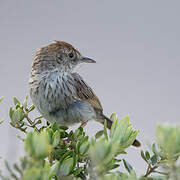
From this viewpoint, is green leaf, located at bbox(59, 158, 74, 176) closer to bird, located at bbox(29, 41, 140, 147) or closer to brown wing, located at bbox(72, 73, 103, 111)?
bird, located at bbox(29, 41, 140, 147)

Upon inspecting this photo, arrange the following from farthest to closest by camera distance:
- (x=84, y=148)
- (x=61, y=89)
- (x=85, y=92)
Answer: (x=85, y=92)
(x=61, y=89)
(x=84, y=148)

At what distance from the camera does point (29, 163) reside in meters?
0.59

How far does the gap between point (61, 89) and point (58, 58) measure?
15.0 inches

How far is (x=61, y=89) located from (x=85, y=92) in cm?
30

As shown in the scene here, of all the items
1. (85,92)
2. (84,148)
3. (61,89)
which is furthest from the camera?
(85,92)

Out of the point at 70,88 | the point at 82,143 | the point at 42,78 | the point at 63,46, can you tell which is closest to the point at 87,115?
the point at 70,88

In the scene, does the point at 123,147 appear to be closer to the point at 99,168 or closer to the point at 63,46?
the point at 99,168

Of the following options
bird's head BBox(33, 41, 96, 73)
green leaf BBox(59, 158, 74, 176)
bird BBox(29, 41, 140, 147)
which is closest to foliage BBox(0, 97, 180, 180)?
green leaf BBox(59, 158, 74, 176)

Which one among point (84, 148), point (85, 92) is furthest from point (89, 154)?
point (85, 92)

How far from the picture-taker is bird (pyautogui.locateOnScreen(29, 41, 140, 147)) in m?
2.39

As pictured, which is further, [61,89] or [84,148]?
[61,89]

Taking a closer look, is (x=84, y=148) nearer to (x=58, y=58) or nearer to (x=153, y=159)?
(x=153, y=159)

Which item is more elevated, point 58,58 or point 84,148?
point 58,58

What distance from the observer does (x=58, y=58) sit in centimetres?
279
